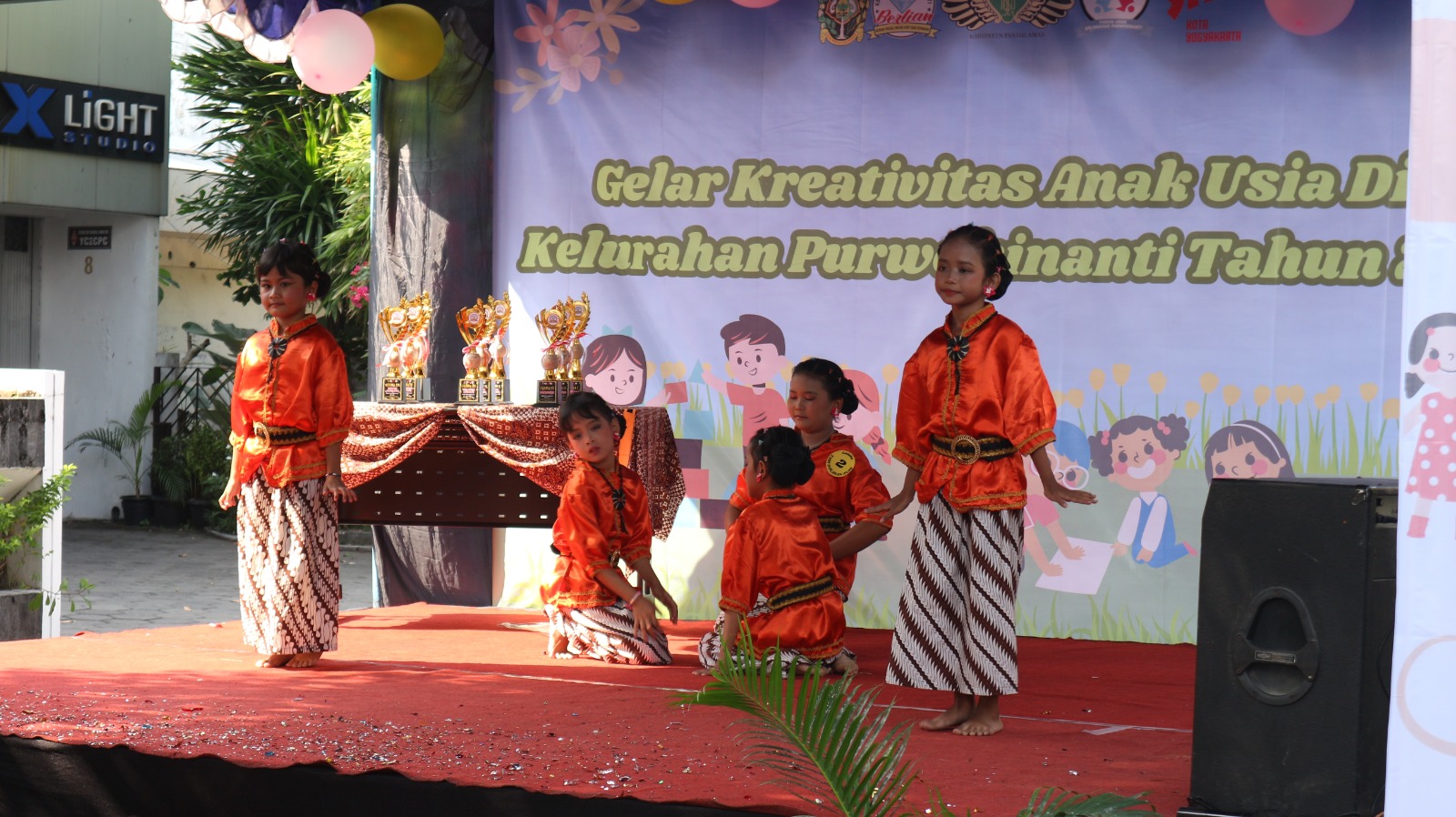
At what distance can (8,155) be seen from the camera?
Answer: 11.6 m

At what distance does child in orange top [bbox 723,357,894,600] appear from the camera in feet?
17.2

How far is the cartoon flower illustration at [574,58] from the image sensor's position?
22.3 ft

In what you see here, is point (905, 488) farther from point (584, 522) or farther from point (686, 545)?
point (686, 545)

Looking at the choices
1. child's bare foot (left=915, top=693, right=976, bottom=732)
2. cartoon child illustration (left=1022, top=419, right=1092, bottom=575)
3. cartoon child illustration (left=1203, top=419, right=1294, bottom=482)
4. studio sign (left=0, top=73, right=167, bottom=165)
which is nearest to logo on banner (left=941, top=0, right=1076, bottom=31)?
cartoon child illustration (left=1022, top=419, right=1092, bottom=575)

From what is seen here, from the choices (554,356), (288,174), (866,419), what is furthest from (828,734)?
(288,174)

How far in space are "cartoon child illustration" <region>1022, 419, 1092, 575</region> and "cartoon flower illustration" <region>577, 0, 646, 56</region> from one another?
247 cm

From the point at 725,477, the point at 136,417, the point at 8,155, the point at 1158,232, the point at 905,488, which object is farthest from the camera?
the point at 136,417

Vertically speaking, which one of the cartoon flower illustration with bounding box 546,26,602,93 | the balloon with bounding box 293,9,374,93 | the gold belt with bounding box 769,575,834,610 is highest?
the cartoon flower illustration with bounding box 546,26,602,93

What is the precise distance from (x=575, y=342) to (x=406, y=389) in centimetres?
75

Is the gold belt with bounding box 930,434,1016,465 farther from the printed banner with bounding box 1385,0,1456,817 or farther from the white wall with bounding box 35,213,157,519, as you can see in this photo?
the white wall with bounding box 35,213,157,519

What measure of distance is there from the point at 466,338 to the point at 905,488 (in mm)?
2608

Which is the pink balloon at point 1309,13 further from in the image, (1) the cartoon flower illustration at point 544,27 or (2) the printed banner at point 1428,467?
(2) the printed banner at point 1428,467

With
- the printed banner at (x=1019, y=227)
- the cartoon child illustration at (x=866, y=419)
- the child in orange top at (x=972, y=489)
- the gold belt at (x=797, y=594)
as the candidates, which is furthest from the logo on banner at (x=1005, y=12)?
the gold belt at (x=797, y=594)

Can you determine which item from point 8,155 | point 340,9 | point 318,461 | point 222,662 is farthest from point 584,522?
point 8,155
